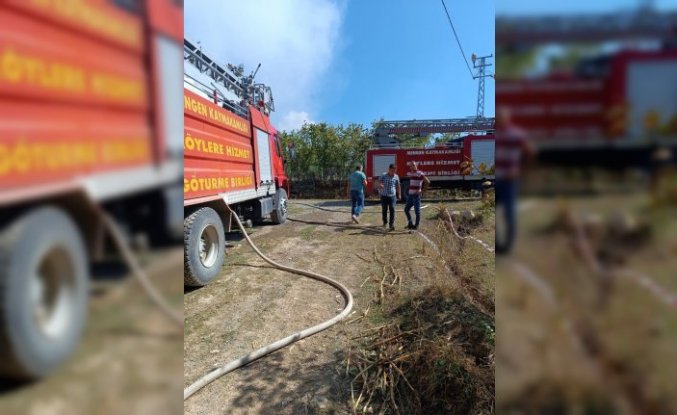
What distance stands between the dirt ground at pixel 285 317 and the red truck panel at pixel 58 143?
7.62 feet

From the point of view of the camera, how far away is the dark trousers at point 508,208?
704 mm

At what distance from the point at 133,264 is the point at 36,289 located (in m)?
0.16

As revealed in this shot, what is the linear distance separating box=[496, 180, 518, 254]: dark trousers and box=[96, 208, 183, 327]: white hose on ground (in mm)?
656

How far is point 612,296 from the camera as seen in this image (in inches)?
25.7

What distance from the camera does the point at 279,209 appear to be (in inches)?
351

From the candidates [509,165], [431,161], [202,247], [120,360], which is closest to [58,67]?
[120,360]

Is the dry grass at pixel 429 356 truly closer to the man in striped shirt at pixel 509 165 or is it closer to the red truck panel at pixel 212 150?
the man in striped shirt at pixel 509 165

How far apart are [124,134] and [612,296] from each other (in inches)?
33.9

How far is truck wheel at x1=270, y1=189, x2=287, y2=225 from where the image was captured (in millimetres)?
8789

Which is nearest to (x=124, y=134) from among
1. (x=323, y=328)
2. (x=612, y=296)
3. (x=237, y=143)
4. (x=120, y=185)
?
(x=120, y=185)

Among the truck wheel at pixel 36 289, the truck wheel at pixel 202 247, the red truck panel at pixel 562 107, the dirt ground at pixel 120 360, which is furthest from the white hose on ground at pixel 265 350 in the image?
the red truck panel at pixel 562 107

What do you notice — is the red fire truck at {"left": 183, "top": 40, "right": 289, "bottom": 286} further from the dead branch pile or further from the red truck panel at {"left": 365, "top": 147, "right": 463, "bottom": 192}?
the red truck panel at {"left": 365, "top": 147, "right": 463, "bottom": 192}

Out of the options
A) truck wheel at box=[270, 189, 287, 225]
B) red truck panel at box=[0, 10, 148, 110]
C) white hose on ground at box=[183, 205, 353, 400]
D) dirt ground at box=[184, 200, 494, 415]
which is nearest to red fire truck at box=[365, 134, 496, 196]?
truck wheel at box=[270, 189, 287, 225]

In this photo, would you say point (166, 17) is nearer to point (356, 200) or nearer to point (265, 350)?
point (265, 350)
